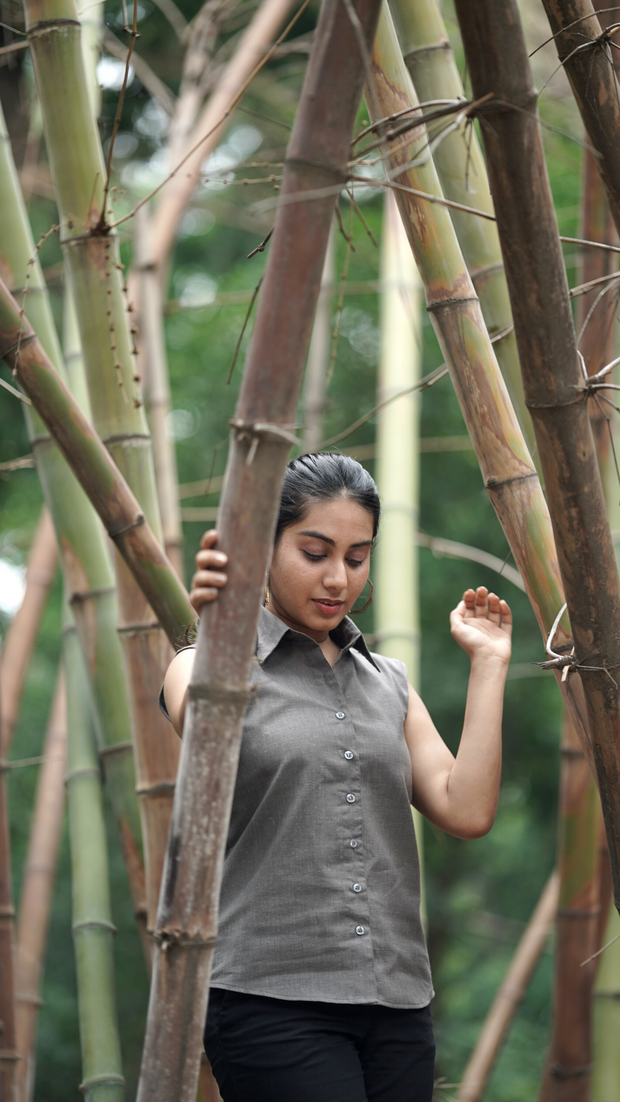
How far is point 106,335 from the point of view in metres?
1.32

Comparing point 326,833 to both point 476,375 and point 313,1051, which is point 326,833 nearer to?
point 313,1051

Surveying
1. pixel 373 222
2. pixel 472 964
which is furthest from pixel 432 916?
pixel 373 222

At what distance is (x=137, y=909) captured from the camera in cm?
150

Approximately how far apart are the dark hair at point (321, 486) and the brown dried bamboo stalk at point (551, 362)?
0.30 m

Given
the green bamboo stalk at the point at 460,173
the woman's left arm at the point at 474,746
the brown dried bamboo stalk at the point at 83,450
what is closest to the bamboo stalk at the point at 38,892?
the brown dried bamboo stalk at the point at 83,450

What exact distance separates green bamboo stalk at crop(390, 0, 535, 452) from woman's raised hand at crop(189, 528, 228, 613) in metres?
0.55

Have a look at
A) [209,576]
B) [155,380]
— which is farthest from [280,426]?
[155,380]

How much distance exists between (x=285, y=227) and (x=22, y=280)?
879 millimetres

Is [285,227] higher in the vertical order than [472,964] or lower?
higher

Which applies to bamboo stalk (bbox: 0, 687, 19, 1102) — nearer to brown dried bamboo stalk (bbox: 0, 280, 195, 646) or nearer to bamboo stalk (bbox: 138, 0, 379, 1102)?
brown dried bamboo stalk (bbox: 0, 280, 195, 646)

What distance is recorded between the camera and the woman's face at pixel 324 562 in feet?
3.49

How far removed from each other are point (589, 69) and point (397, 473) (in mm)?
1359

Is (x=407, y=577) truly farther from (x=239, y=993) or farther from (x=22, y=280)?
(x=239, y=993)

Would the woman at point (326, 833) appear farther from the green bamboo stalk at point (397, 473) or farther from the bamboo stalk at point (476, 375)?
the green bamboo stalk at point (397, 473)
